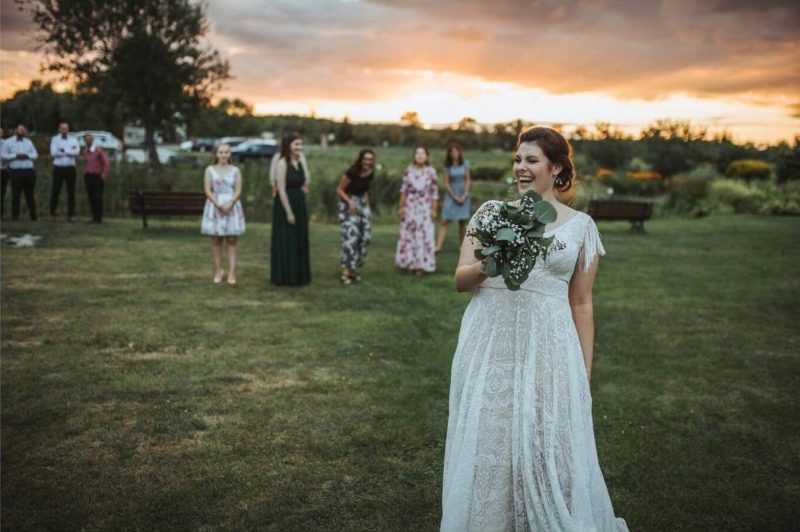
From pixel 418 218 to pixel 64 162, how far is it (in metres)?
10.5

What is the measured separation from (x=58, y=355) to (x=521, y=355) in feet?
17.8

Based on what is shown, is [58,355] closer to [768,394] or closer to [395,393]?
Answer: [395,393]

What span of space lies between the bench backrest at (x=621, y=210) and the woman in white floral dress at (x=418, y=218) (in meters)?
8.40

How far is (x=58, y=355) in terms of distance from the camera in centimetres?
A: 666

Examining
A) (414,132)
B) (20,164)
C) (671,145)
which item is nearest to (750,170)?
(671,145)

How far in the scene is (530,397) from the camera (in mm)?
2957

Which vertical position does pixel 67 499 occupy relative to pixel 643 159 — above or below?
below


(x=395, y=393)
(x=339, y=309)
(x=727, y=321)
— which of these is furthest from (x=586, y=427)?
(x=727, y=321)

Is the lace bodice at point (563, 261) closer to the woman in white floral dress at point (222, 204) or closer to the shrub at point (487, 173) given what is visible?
the woman in white floral dress at point (222, 204)

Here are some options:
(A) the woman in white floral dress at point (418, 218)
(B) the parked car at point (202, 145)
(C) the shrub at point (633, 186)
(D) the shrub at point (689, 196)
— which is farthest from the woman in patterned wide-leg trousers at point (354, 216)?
(B) the parked car at point (202, 145)

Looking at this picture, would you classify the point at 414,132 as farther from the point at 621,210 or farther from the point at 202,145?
the point at 621,210

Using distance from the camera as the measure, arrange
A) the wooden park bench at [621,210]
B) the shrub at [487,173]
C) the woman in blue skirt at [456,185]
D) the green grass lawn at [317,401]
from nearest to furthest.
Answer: the green grass lawn at [317,401]
the woman in blue skirt at [456,185]
the wooden park bench at [621,210]
the shrub at [487,173]

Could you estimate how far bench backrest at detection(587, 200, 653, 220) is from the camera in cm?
1891

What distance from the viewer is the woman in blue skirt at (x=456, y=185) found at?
44.4ft
